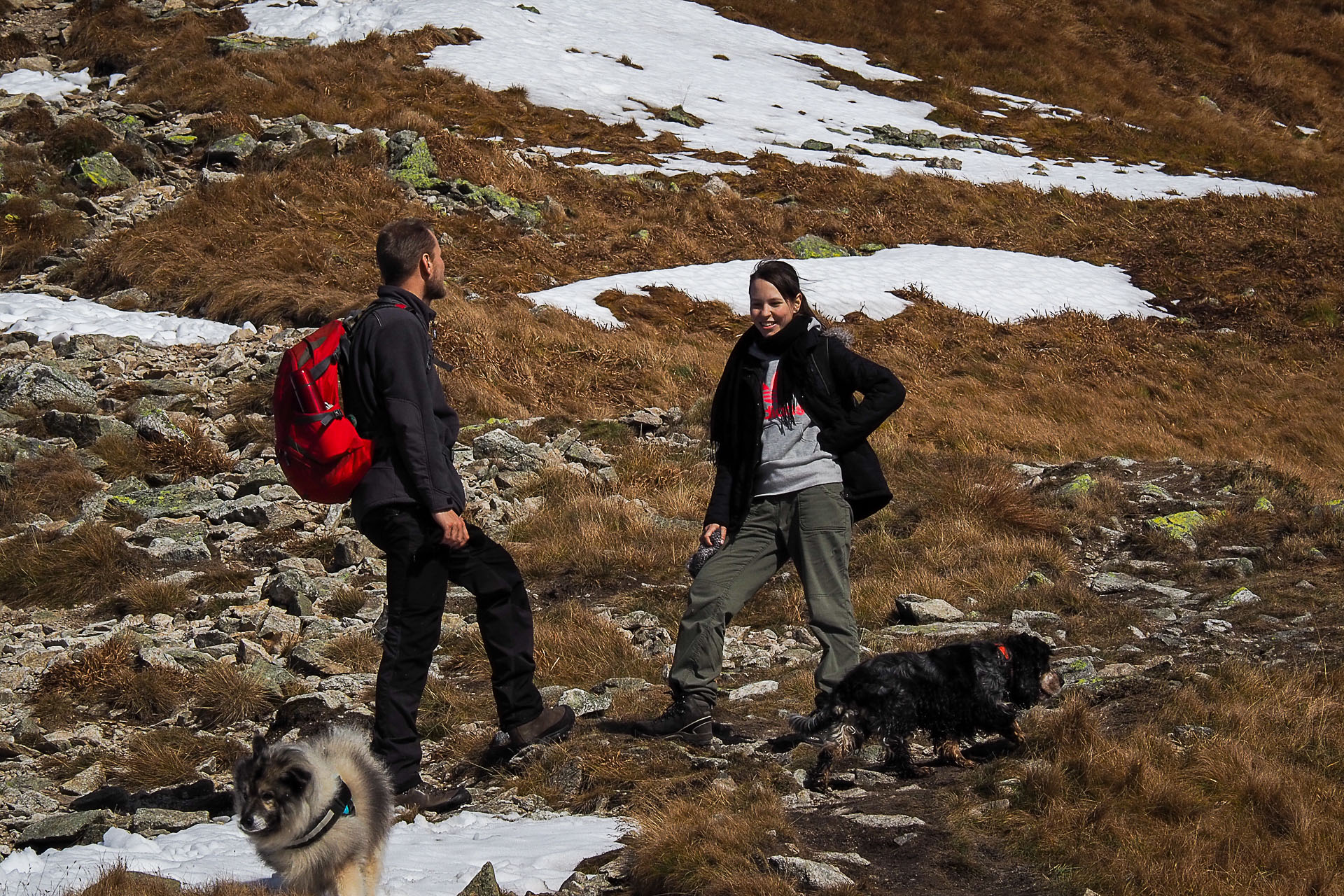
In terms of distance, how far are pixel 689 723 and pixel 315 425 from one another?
7.29ft

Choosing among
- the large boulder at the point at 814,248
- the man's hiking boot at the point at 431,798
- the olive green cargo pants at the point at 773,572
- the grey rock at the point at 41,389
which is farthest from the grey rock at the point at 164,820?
the large boulder at the point at 814,248

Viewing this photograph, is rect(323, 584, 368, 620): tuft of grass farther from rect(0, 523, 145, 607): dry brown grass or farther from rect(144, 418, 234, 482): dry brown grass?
rect(144, 418, 234, 482): dry brown grass

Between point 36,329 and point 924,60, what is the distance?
30.9 meters

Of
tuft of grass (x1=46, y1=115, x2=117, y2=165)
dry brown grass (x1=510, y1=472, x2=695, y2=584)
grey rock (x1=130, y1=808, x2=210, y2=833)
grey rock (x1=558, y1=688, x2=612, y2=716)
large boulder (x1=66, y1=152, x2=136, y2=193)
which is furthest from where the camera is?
tuft of grass (x1=46, y1=115, x2=117, y2=165)

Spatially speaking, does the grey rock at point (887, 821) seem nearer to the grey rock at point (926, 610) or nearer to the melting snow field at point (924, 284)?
the grey rock at point (926, 610)

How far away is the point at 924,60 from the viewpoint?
119 feet

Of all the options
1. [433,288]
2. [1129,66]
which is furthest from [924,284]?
[1129,66]

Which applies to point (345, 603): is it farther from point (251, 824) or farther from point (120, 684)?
point (251, 824)

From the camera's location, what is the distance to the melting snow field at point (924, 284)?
17500mm

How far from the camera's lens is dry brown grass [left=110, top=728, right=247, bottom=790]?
5.24m

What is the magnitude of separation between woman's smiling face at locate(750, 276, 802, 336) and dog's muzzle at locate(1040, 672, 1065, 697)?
80.5 inches

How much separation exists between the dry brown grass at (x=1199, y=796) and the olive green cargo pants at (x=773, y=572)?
3.22ft

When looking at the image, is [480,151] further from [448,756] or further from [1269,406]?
[448,756]

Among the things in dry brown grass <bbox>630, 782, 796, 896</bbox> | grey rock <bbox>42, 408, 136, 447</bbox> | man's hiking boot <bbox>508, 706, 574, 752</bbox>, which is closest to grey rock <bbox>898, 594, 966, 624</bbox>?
man's hiking boot <bbox>508, 706, 574, 752</bbox>
